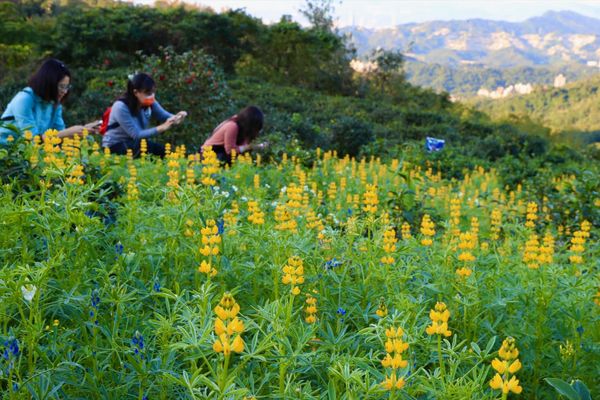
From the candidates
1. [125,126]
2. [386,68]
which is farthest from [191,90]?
[386,68]

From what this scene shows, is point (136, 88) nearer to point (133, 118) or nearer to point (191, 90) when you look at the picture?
point (133, 118)

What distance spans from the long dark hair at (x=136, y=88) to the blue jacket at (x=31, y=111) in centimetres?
91

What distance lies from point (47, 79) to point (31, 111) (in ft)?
1.08

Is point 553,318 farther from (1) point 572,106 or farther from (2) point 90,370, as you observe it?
(1) point 572,106

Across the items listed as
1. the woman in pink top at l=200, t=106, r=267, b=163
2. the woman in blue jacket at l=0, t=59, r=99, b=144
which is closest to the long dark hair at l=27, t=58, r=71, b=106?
the woman in blue jacket at l=0, t=59, r=99, b=144

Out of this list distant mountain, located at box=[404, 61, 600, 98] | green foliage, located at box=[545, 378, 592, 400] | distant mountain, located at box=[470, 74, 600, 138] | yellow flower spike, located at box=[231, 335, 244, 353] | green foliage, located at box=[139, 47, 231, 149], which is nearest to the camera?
yellow flower spike, located at box=[231, 335, 244, 353]

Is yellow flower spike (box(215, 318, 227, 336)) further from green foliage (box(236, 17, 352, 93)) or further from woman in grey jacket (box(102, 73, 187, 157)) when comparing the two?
green foliage (box(236, 17, 352, 93))

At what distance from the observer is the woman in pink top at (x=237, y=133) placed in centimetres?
655

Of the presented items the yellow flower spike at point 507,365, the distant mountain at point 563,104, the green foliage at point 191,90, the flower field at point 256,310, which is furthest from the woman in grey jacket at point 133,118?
the distant mountain at point 563,104

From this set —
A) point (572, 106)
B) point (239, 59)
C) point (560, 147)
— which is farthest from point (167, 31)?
point (572, 106)

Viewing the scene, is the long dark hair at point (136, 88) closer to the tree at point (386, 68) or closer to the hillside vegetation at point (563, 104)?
the tree at point (386, 68)

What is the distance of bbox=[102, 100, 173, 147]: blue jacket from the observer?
5.96 metres

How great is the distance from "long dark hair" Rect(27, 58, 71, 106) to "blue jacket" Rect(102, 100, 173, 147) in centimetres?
95

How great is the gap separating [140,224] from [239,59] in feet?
77.2
